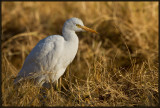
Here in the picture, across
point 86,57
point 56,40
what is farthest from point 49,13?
point 56,40

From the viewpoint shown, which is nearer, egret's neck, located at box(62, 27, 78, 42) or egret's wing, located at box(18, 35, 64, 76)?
egret's wing, located at box(18, 35, 64, 76)

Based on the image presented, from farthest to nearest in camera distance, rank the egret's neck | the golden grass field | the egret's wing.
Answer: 1. the egret's neck
2. the egret's wing
3. the golden grass field

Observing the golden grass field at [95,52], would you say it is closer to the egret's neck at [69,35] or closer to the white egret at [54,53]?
the white egret at [54,53]

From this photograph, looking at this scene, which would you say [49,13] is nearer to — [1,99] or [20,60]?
[20,60]

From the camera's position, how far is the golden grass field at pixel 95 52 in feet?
7.99

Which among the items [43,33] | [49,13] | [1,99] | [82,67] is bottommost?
[82,67]

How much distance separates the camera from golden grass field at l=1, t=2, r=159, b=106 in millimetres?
2436

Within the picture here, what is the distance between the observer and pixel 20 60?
17.3ft

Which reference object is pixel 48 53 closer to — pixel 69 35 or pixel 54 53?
pixel 54 53

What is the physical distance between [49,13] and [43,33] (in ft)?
3.39

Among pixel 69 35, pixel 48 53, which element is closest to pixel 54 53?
pixel 48 53

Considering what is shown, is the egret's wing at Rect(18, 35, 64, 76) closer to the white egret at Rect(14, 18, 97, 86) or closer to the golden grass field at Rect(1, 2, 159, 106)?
the white egret at Rect(14, 18, 97, 86)

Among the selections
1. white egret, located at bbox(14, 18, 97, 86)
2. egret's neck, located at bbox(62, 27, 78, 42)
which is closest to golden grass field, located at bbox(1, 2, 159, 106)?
white egret, located at bbox(14, 18, 97, 86)

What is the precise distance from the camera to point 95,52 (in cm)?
470
